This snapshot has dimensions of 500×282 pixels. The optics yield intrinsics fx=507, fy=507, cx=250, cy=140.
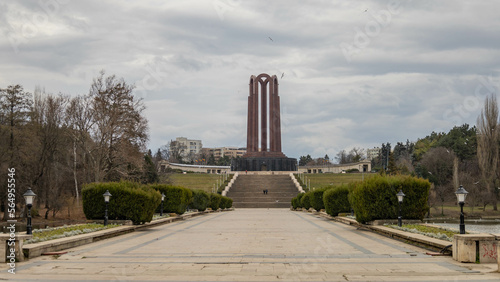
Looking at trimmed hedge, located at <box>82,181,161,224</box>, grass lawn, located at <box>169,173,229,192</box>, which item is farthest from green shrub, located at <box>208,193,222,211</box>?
grass lawn, located at <box>169,173,229,192</box>

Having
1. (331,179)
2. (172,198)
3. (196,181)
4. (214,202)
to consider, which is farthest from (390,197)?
(331,179)

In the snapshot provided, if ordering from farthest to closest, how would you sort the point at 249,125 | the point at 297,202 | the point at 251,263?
the point at 249,125, the point at 297,202, the point at 251,263

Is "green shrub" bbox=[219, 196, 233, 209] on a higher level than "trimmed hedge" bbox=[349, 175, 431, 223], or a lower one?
lower

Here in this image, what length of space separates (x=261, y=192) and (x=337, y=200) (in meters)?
39.2

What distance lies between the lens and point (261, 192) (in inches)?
2483

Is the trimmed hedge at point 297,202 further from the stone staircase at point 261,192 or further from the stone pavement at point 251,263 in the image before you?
the stone pavement at point 251,263

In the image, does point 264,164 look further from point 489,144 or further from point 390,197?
point 390,197

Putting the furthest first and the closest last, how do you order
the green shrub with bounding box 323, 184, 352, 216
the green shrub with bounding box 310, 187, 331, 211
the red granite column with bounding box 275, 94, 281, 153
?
the red granite column with bounding box 275, 94, 281, 153
the green shrub with bounding box 310, 187, 331, 211
the green shrub with bounding box 323, 184, 352, 216

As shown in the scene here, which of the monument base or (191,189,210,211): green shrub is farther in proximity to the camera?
the monument base

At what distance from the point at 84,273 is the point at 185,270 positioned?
1.61m

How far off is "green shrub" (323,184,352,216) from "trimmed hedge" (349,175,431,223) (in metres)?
6.73

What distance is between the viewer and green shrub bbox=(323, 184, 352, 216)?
24.0m

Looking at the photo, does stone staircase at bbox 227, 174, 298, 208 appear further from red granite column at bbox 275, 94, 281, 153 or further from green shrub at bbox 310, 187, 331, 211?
green shrub at bbox 310, 187, 331, 211

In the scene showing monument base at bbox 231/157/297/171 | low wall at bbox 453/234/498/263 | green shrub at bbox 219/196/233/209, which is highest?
monument base at bbox 231/157/297/171
